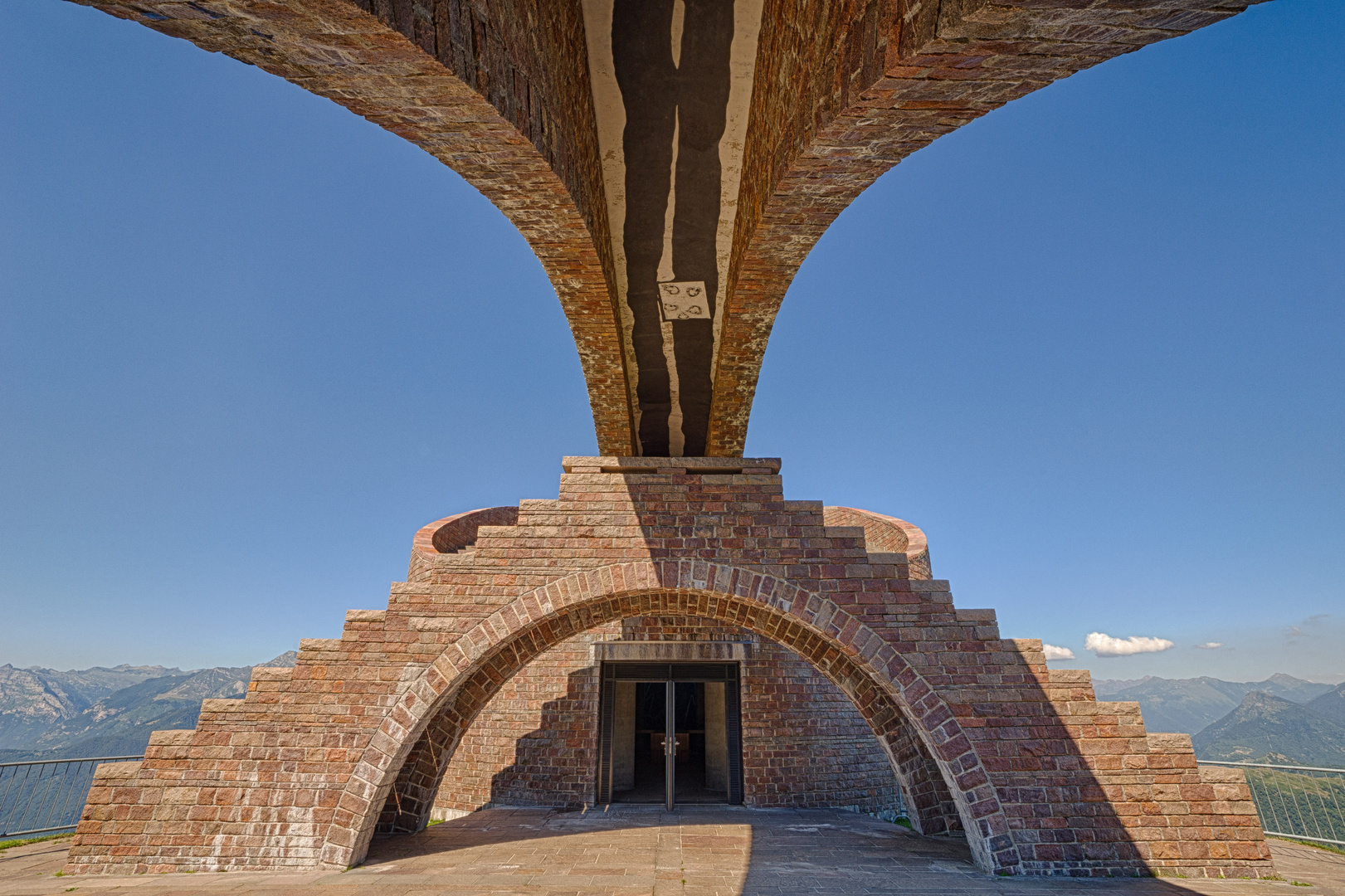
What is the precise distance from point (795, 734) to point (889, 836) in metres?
2.23

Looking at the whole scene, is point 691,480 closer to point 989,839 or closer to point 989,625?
point 989,625

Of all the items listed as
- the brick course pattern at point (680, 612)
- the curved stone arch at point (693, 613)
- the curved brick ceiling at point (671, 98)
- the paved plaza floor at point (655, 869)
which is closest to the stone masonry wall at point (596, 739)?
the paved plaza floor at point (655, 869)

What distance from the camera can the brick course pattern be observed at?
5098 millimetres

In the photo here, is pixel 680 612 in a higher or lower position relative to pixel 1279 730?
higher

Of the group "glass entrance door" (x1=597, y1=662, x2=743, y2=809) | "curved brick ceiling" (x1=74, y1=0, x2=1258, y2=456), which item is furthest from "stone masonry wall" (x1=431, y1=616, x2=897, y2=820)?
"curved brick ceiling" (x1=74, y1=0, x2=1258, y2=456)

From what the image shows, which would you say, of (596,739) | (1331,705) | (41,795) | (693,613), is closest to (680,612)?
(693,613)

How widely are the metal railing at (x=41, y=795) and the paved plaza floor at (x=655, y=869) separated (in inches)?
13.1

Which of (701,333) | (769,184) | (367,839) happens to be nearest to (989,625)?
(701,333)

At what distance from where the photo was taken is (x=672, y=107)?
14.0 ft

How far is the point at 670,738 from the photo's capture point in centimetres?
850

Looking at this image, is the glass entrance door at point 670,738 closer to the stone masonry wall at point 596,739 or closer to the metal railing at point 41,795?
the stone masonry wall at point 596,739

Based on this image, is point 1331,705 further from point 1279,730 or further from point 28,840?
point 28,840

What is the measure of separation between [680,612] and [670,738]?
10.3ft

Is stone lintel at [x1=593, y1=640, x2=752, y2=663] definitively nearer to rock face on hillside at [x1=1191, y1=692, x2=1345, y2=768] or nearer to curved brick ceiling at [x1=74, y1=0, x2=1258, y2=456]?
curved brick ceiling at [x1=74, y1=0, x2=1258, y2=456]
